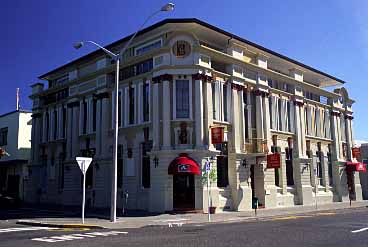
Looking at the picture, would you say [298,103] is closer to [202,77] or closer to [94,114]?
[202,77]

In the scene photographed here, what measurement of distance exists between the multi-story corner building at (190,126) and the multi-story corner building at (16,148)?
5.97 m

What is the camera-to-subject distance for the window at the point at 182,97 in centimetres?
2744

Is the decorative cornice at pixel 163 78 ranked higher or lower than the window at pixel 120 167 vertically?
higher

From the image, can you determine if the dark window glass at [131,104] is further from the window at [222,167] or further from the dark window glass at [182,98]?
the window at [222,167]

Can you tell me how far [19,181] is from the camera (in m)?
47.0

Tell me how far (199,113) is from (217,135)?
6.32 feet

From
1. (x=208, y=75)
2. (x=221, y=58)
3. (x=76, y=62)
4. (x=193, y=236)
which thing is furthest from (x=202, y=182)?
(x=76, y=62)

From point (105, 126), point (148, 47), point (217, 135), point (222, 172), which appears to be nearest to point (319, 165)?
point (222, 172)

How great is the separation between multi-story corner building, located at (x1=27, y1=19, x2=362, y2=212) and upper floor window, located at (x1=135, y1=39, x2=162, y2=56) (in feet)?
0.31

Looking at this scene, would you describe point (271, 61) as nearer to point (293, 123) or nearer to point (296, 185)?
point (293, 123)

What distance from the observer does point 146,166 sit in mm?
28656

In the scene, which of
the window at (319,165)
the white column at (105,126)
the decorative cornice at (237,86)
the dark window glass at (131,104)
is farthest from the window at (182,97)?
the window at (319,165)

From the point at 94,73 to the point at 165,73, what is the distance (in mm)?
9375

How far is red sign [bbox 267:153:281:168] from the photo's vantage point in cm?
3034
